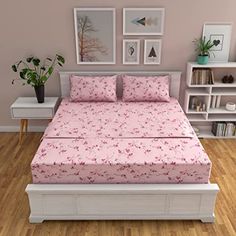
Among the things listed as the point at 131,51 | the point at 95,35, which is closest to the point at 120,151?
the point at 131,51

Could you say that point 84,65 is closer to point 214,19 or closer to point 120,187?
point 214,19

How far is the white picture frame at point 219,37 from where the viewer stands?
4.26m

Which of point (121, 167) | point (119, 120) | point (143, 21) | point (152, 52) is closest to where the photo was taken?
point (121, 167)

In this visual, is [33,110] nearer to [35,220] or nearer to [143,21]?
[35,220]

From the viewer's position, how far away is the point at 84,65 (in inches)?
177

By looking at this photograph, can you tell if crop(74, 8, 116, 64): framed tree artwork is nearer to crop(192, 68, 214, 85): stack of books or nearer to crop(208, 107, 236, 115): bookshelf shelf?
crop(192, 68, 214, 85): stack of books

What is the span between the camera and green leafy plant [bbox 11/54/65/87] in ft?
13.8

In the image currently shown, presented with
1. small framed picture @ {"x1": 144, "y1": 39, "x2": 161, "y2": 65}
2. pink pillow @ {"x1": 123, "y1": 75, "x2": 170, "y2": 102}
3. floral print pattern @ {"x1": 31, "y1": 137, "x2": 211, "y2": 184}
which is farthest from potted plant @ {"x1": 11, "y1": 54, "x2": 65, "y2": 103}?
floral print pattern @ {"x1": 31, "y1": 137, "x2": 211, "y2": 184}

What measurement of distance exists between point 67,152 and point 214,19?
2740 millimetres

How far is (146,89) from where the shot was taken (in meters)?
4.27

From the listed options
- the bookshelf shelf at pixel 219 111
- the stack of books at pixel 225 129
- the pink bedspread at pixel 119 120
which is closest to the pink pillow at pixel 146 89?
the pink bedspread at pixel 119 120

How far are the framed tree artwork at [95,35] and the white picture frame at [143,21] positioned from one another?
0.63 feet

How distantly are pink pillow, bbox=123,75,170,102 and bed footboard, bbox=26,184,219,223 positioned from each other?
5.48 ft

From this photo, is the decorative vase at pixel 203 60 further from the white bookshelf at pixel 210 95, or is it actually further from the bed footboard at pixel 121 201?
the bed footboard at pixel 121 201
